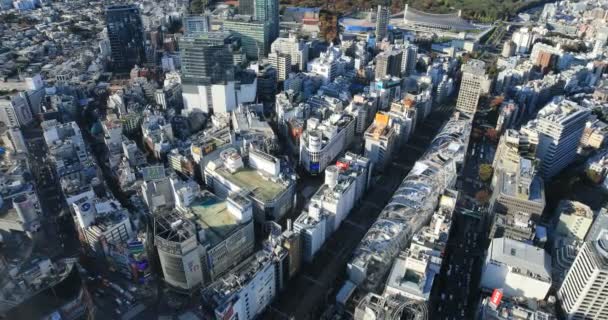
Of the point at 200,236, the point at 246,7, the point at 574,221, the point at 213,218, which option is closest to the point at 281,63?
the point at 246,7

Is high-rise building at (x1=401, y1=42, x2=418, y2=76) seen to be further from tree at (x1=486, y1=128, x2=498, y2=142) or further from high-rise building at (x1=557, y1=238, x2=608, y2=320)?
high-rise building at (x1=557, y1=238, x2=608, y2=320)

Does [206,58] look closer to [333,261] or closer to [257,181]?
[257,181]

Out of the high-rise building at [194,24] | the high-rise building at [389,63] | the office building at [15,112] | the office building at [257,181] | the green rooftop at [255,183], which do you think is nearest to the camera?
the office building at [257,181]

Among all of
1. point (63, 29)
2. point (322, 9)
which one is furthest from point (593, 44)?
point (63, 29)

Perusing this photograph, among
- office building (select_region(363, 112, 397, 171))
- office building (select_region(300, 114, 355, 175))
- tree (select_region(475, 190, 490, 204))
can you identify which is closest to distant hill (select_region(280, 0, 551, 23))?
office building (select_region(300, 114, 355, 175))

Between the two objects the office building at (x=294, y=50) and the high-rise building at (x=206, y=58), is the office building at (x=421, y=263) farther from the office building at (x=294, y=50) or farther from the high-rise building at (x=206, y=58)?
the office building at (x=294, y=50)

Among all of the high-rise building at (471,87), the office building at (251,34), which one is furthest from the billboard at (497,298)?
the office building at (251,34)
